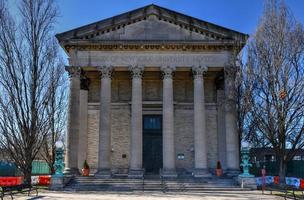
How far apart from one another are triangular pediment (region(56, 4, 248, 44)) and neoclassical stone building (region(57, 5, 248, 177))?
0.23ft

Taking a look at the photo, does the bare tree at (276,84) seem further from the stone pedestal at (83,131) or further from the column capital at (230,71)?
the stone pedestal at (83,131)

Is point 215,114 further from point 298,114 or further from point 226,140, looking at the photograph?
point 298,114

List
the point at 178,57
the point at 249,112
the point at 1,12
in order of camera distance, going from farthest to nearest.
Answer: the point at 178,57
the point at 249,112
the point at 1,12

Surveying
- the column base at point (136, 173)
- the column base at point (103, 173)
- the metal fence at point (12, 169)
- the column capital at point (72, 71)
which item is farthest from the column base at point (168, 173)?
the metal fence at point (12, 169)

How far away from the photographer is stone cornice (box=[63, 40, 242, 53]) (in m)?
26.8

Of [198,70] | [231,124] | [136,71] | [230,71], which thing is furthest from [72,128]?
[230,71]

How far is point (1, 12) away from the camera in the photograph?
22656mm

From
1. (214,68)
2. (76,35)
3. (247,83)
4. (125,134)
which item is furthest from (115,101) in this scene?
(247,83)

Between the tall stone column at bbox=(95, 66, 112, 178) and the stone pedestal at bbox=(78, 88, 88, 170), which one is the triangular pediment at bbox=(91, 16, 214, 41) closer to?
the tall stone column at bbox=(95, 66, 112, 178)

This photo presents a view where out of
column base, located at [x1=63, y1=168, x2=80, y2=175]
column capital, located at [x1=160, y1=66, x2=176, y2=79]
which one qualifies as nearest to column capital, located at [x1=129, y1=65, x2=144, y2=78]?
column capital, located at [x1=160, y1=66, x2=176, y2=79]

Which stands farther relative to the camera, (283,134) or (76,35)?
(76,35)

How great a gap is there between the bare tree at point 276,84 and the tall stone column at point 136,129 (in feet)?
22.9

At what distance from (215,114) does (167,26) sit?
7.73 meters

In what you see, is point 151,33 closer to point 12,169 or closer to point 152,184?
point 152,184
